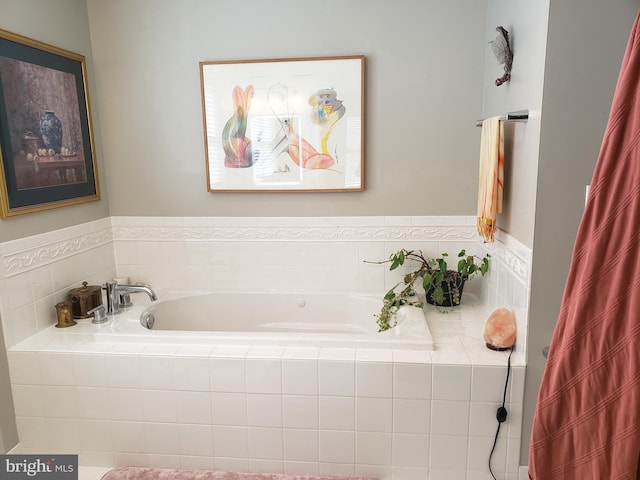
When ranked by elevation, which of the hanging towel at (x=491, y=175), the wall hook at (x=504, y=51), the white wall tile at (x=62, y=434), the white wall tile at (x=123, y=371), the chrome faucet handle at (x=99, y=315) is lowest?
the white wall tile at (x=62, y=434)

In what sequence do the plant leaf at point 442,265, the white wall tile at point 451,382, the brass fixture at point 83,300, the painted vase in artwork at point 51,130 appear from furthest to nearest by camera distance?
the plant leaf at point 442,265, the brass fixture at point 83,300, the painted vase in artwork at point 51,130, the white wall tile at point 451,382

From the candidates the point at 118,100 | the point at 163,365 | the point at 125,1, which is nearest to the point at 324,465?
the point at 163,365

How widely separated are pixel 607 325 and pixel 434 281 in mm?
1634

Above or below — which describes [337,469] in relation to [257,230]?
below

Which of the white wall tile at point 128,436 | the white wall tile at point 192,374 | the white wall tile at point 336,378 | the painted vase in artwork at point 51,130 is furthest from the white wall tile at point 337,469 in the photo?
the painted vase in artwork at point 51,130

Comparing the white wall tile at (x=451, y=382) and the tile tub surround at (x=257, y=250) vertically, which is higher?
the tile tub surround at (x=257, y=250)

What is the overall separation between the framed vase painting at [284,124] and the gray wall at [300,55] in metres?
0.06

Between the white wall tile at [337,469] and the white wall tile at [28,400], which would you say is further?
the white wall tile at [28,400]

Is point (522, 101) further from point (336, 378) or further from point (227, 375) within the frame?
point (227, 375)

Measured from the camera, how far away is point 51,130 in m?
2.40

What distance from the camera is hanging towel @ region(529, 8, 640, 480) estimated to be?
0.90 m

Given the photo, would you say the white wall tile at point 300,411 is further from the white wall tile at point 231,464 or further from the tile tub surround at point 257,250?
the tile tub surround at point 257,250

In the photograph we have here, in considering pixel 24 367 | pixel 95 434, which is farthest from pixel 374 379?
pixel 24 367

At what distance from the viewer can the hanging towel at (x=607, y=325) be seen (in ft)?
2.96
